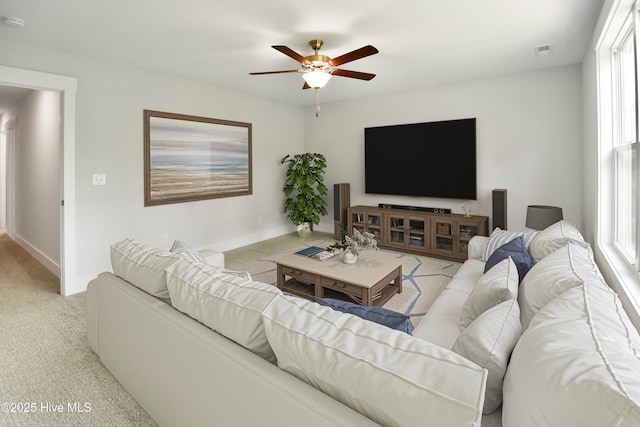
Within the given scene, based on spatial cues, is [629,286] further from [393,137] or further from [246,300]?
[393,137]

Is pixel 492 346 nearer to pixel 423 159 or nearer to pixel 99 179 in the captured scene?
pixel 99 179

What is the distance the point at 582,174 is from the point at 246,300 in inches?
173

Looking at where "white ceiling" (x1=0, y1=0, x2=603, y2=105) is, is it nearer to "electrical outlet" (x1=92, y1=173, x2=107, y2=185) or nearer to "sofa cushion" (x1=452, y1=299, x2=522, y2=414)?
"electrical outlet" (x1=92, y1=173, x2=107, y2=185)

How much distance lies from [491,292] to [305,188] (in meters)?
4.50

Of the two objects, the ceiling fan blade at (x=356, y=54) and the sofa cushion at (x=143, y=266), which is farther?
the ceiling fan blade at (x=356, y=54)

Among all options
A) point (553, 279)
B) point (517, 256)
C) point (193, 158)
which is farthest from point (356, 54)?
point (193, 158)

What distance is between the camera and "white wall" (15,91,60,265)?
403 cm

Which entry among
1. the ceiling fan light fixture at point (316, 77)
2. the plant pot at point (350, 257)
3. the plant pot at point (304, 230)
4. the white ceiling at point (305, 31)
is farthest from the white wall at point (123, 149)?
the plant pot at point (350, 257)

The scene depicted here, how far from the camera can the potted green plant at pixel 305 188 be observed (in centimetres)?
578

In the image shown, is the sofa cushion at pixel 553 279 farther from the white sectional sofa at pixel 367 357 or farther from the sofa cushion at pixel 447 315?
the sofa cushion at pixel 447 315

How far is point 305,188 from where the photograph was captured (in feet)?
19.0

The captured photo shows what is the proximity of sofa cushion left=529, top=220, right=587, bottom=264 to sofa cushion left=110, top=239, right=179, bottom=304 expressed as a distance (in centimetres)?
234

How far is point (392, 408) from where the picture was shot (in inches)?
30.6

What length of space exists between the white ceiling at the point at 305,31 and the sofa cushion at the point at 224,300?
2090 millimetres
